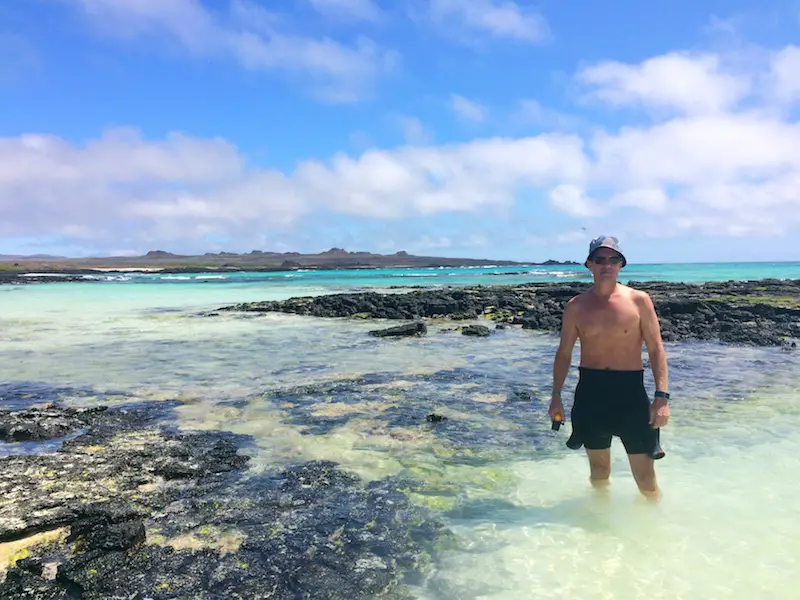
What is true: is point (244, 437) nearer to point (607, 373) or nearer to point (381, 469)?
point (381, 469)

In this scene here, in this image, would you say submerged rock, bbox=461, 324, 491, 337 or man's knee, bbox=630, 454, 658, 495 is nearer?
man's knee, bbox=630, 454, 658, 495

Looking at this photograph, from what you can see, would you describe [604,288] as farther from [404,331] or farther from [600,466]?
[404,331]

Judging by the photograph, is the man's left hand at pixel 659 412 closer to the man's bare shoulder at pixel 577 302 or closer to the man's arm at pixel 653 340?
the man's arm at pixel 653 340

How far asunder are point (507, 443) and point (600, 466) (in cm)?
246

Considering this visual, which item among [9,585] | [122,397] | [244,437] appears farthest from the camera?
[122,397]

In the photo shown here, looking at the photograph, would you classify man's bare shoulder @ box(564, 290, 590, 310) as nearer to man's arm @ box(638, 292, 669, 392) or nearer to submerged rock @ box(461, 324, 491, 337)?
man's arm @ box(638, 292, 669, 392)

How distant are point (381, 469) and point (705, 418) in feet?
20.4

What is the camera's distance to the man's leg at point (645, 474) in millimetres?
6121

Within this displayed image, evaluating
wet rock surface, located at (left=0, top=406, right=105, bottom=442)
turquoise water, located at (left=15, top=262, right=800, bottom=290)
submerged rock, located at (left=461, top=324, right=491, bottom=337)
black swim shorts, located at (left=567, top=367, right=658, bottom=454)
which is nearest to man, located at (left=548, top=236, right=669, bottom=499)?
black swim shorts, located at (left=567, top=367, right=658, bottom=454)

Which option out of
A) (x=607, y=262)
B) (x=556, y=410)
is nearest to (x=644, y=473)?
(x=556, y=410)

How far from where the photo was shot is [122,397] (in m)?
12.2

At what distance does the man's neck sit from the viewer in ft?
19.2

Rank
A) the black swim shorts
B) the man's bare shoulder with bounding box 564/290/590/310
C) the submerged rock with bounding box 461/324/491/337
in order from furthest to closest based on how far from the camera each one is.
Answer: the submerged rock with bounding box 461/324/491/337, the man's bare shoulder with bounding box 564/290/590/310, the black swim shorts

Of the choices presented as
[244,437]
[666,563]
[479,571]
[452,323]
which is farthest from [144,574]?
[452,323]
